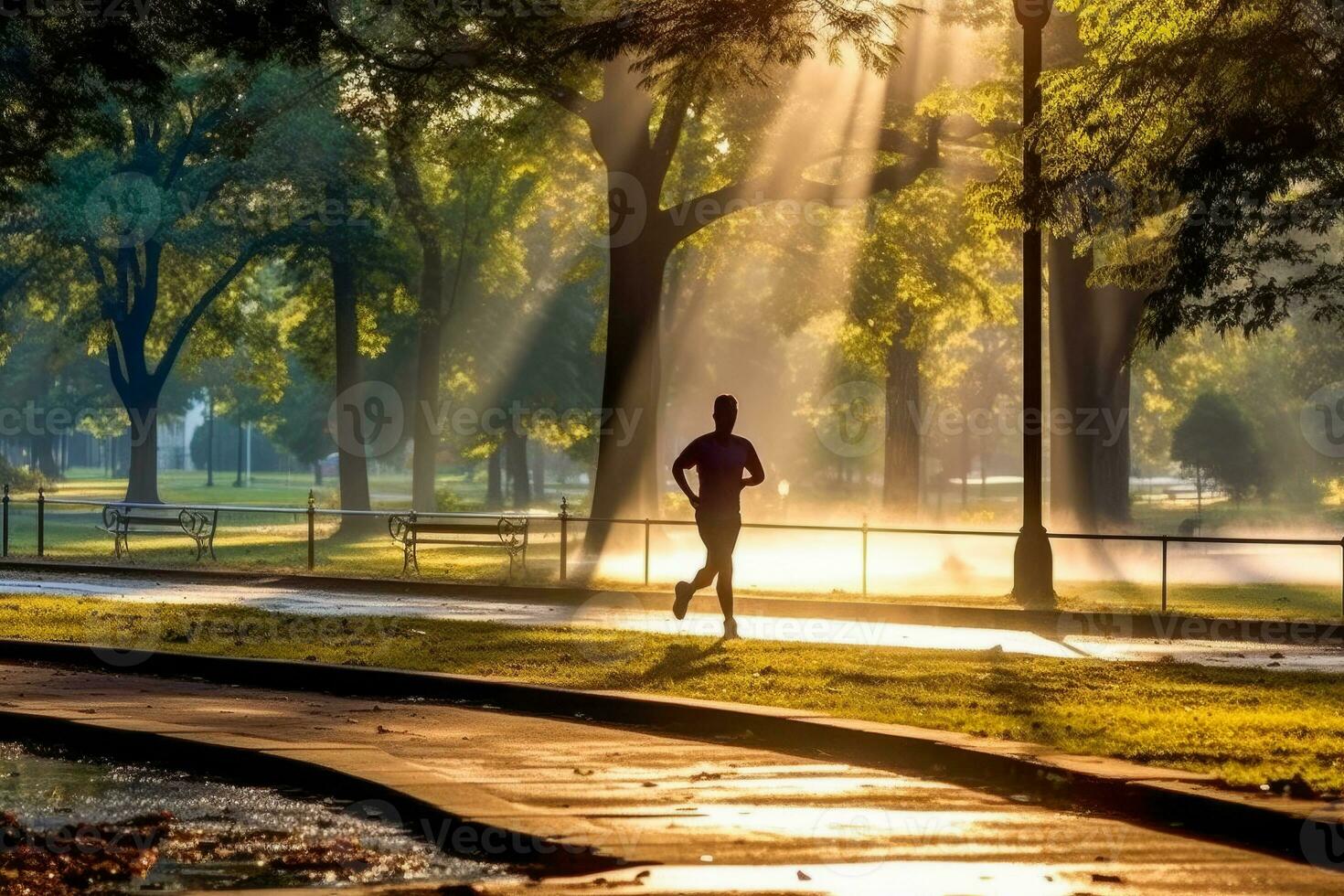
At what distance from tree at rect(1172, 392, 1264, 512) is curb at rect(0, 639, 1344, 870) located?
62004 mm

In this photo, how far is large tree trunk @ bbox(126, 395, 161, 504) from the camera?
198 ft

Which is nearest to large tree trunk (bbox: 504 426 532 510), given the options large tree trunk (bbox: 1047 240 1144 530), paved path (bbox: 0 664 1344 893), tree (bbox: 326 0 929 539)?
large tree trunk (bbox: 1047 240 1144 530)

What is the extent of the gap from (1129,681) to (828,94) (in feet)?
84.9

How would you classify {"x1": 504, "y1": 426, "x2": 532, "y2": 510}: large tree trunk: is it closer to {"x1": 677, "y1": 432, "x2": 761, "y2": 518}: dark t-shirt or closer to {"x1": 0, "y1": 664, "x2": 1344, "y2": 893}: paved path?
{"x1": 677, "y1": 432, "x2": 761, "y2": 518}: dark t-shirt

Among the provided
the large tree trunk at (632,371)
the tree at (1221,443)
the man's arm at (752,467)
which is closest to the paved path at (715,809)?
the man's arm at (752,467)

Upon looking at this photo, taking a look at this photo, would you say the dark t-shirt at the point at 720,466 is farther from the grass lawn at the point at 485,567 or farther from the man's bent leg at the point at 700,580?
the grass lawn at the point at 485,567

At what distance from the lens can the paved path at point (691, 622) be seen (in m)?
19.7

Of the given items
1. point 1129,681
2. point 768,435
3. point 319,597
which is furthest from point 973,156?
point 768,435

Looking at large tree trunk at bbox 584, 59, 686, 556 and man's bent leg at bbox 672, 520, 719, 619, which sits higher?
large tree trunk at bbox 584, 59, 686, 556

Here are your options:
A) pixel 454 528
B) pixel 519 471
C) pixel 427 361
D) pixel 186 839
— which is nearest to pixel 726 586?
pixel 186 839

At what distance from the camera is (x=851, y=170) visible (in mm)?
42531

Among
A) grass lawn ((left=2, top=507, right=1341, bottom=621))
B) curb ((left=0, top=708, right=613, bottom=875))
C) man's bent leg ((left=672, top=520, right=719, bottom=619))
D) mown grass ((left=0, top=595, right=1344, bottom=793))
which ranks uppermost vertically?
man's bent leg ((left=672, top=520, right=719, bottom=619))

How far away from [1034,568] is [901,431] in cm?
3469

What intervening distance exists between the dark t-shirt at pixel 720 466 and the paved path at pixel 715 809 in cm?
519
